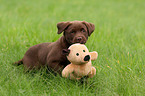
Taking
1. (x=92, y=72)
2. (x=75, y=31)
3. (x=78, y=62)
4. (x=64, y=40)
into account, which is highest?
(x=75, y=31)

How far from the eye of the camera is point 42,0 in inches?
530

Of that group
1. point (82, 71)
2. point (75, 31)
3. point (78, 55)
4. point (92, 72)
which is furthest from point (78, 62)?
point (75, 31)

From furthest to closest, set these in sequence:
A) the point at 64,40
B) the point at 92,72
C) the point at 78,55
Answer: the point at 64,40 → the point at 92,72 → the point at 78,55

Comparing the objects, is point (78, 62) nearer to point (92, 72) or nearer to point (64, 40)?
point (92, 72)

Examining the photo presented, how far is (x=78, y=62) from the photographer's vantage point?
10.4 feet

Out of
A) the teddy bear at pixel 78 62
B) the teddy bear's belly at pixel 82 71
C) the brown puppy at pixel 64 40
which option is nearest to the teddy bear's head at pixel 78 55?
the teddy bear at pixel 78 62

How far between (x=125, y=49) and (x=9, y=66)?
2.52 m

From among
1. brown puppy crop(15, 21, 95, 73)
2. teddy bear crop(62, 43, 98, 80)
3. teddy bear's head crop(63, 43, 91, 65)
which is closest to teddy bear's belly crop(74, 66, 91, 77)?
teddy bear crop(62, 43, 98, 80)

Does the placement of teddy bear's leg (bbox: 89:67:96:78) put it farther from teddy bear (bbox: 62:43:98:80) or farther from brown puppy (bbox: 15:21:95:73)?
brown puppy (bbox: 15:21:95:73)

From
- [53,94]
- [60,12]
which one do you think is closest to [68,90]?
[53,94]

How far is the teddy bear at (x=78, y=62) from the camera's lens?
3139 mm

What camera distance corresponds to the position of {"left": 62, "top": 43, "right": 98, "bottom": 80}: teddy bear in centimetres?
314

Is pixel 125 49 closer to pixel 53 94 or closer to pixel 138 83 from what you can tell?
pixel 138 83

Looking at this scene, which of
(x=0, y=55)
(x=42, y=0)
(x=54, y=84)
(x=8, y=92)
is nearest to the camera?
(x=8, y=92)
